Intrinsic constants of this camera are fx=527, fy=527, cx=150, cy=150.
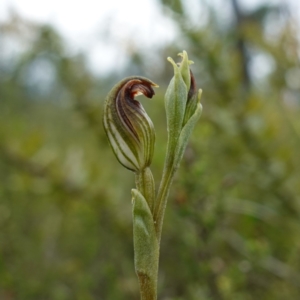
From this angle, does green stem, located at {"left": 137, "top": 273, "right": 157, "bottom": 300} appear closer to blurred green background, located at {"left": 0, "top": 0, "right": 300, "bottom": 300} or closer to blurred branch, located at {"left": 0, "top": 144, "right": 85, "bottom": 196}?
blurred green background, located at {"left": 0, "top": 0, "right": 300, "bottom": 300}

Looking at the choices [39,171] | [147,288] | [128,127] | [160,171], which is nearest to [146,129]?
[128,127]

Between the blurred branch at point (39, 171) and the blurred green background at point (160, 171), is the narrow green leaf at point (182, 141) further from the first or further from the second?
the blurred branch at point (39, 171)

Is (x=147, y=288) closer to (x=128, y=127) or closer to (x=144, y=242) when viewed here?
(x=144, y=242)

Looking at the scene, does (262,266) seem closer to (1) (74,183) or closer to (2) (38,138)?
(1) (74,183)

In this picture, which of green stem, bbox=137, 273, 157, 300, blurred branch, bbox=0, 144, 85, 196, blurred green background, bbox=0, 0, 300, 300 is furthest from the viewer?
blurred branch, bbox=0, 144, 85, 196

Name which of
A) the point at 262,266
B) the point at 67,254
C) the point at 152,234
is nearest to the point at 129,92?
the point at 152,234

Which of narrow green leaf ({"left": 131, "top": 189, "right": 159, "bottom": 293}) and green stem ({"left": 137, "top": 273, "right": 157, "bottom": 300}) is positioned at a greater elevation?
narrow green leaf ({"left": 131, "top": 189, "right": 159, "bottom": 293})

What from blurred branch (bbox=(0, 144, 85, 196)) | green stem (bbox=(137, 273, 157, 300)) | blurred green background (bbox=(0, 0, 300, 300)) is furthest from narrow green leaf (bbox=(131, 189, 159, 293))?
blurred branch (bbox=(0, 144, 85, 196))

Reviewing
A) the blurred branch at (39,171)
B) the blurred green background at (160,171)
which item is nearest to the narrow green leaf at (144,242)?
the blurred green background at (160,171)
